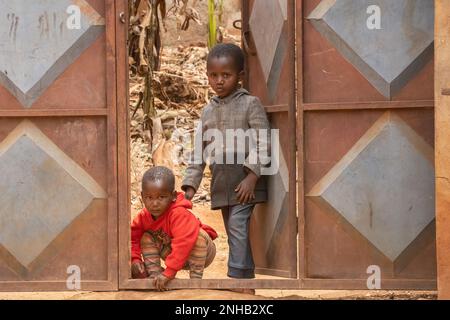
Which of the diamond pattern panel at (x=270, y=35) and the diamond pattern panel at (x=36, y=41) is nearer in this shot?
the diamond pattern panel at (x=36, y=41)

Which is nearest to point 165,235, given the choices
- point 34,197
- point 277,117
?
point 34,197

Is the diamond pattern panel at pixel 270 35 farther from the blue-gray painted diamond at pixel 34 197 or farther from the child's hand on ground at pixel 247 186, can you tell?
the blue-gray painted diamond at pixel 34 197

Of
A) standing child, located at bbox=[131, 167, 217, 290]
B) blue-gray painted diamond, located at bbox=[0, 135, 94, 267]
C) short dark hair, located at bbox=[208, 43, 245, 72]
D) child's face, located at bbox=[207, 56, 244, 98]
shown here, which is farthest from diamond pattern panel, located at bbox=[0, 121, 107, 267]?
short dark hair, located at bbox=[208, 43, 245, 72]

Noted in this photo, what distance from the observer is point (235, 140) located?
611 centimetres

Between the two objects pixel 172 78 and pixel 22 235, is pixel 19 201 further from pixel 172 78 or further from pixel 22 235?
pixel 172 78

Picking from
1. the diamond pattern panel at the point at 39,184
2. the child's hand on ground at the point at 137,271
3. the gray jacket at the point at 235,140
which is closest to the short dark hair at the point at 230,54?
the gray jacket at the point at 235,140

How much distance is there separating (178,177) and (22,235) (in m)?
5.72

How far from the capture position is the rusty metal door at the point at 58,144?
18.5 ft

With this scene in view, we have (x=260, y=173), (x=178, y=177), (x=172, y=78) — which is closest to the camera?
(x=260, y=173)

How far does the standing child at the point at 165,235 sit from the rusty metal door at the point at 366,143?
71 centimetres

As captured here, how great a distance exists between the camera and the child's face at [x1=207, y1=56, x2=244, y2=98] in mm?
6078

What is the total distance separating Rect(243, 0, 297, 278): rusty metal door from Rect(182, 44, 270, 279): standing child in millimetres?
131

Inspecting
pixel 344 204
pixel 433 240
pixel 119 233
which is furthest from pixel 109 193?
pixel 433 240

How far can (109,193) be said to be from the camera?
18.5 feet
